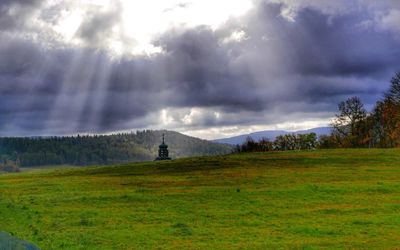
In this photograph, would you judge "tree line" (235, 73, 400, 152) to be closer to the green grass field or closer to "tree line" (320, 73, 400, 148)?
"tree line" (320, 73, 400, 148)

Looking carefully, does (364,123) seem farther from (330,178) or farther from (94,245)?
(94,245)

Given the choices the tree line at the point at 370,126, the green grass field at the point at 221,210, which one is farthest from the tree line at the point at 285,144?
the green grass field at the point at 221,210

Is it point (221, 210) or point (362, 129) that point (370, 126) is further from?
point (221, 210)

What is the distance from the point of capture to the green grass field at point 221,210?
30234 millimetres

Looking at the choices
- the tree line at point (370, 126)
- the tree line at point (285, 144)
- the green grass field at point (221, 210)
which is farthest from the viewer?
the tree line at point (285, 144)

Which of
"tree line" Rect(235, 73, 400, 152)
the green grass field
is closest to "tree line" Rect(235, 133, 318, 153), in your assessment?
"tree line" Rect(235, 73, 400, 152)

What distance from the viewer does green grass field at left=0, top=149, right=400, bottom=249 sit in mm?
30234

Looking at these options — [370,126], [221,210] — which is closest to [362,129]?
[370,126]

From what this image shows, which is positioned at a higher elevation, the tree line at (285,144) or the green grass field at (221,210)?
the tree line at (285,144)

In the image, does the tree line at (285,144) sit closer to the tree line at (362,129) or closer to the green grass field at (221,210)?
the tree line at (362,129)

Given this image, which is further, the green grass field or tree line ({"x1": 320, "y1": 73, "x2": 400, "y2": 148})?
tree line ({"x1": 320, "y1": 73, "x2": 400, "y2": 148})

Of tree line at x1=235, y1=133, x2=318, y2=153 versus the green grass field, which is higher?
tree line at x1=235, y1=133, x2=318, y2=153

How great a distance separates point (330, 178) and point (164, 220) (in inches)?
1264

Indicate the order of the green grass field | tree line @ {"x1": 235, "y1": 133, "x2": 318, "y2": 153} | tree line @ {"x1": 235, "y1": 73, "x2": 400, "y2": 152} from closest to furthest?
the green grass field, tree line @ {"x1": 235, "y1": 73, "x2": 400, "y2": 152}, tree line @ {"x1": 235, "y1": 133, "x2": 318, "y2": 153}
